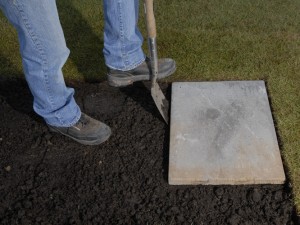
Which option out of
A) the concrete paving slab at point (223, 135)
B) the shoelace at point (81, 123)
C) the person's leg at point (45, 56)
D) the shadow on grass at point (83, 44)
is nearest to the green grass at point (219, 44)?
the shadow on grass at point (83, 44)

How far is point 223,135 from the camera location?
2.60 m

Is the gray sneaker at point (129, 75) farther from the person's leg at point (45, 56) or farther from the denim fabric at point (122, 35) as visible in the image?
the person's leg at point (45, 56)

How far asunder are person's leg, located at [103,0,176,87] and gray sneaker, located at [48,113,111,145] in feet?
1.52

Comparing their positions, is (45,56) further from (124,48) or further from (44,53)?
(124,48)

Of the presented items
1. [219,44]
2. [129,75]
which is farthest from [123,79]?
[219,44]

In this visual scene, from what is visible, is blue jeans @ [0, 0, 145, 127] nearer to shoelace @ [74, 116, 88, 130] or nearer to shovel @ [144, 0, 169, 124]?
shoelace @ [74, 116, 88, 130]

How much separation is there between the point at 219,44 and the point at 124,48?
40.5 inches

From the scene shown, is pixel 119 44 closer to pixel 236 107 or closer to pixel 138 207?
pixel 236 107

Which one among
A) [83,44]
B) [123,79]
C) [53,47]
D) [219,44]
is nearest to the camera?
[53,47]

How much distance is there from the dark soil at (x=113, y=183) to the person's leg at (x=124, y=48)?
179 millimetres

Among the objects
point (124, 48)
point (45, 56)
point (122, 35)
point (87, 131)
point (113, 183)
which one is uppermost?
point (45, 56)

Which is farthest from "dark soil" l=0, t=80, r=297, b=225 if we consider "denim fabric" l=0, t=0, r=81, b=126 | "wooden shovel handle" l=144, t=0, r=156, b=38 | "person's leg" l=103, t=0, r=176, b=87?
"wooden shovel handle" l=144, t=0, r=156, b=38

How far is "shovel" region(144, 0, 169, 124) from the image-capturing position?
97.7 inches

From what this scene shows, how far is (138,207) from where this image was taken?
2293 millimetres
